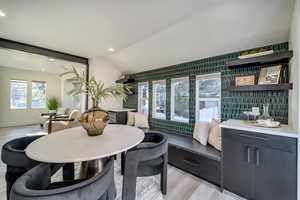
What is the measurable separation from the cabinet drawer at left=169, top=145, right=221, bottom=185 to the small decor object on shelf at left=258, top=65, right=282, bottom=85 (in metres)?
1.40

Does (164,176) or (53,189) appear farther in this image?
(164,176)

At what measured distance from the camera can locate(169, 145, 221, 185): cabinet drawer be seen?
6.34 feet

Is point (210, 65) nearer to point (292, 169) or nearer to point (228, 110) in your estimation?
point (228, 110)

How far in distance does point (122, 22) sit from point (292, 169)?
2.93 m

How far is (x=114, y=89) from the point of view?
1.81 metres

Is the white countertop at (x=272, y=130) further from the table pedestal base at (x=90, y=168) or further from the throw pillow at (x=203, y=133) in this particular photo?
the table pedestal base at (x=90, y=168)

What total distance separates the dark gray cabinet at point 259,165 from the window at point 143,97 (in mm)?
2598

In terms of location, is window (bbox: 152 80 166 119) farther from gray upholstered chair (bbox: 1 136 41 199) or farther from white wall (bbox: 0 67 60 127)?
white wall (bbox: 0 67 60 127)

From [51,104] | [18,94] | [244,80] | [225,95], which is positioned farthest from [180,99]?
[18,94]

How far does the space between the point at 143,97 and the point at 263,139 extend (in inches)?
125

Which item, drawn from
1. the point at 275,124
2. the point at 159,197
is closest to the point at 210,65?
the point at 275,124

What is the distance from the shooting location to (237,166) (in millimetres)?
1744

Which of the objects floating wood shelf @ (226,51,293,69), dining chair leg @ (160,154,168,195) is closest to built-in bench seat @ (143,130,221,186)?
dining chair leg @ (160,154,168,195)

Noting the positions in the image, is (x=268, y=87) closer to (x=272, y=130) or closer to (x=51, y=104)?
(x=272, y=130)
